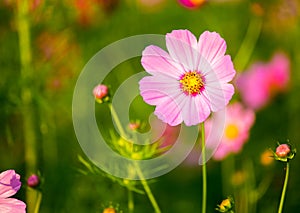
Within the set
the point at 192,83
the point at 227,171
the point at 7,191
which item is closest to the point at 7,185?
the point at 7,191

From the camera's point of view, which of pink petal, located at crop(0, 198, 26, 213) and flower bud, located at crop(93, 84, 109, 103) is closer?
pink petal, located at crop(0, 198, 26, 213)

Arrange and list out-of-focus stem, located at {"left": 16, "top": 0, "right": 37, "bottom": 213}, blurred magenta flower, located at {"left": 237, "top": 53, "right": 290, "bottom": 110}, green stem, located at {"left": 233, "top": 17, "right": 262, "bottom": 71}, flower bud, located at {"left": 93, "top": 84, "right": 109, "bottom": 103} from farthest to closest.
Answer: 1. green stem, located at {"left": 233, "top": 17, "right": 262, "bottom": 71}
2. blurred magenta flower, located at {"left": 237, "top": 53, "right": 290, "bottom": 110}
3. out-of-focus stem, located at {"left": 16, "top": 0, "right": 37, "bottom": 213}
4. flower bud, located at {"left": 93, "top": 84, "right": 109, "bottom": 103}

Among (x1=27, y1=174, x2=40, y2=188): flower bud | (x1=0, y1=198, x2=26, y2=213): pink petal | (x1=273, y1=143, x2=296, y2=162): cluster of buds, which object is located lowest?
(x1=0, y1=198, x2=26, y2=213): pink petal

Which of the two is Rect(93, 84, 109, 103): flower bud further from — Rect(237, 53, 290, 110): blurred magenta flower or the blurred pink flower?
Rect(237, 53, 290, 110): blurred magenta flower

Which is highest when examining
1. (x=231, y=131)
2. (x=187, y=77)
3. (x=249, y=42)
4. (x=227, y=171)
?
(x=249, y=42)

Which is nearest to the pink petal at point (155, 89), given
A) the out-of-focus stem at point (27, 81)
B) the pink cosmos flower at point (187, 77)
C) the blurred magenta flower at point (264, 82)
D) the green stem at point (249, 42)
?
the pink cosmos flower at point (187, 77)

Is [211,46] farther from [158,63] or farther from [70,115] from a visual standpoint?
[70,115]

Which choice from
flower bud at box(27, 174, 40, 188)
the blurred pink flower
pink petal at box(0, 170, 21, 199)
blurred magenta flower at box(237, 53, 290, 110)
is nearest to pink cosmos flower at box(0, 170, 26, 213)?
pink petal at box(0, 170, 21, 199)
